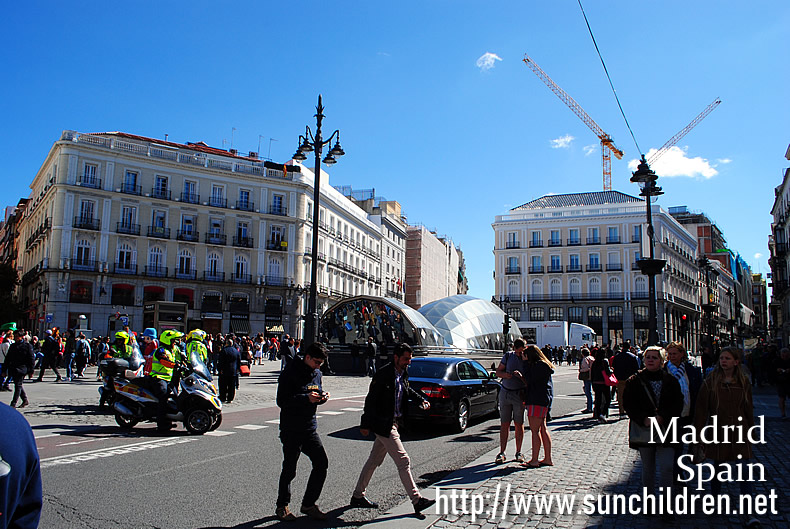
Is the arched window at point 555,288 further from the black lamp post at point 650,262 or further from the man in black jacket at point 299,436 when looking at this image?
the man in black jacket at point 299,436

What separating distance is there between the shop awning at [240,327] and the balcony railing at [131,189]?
13.1 m

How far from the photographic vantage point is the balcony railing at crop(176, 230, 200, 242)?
163ft

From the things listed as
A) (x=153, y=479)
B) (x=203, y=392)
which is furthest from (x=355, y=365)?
(x=153, y=479)

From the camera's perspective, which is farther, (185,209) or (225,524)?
(185,209)

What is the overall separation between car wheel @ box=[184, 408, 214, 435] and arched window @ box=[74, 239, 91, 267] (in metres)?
40.9

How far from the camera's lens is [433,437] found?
1040 centimetres

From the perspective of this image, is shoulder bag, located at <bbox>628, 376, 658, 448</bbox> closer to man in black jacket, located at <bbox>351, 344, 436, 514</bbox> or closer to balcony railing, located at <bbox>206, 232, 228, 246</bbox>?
man in black jacket, located at <bbox>351, 344, 436, 514</bbox>

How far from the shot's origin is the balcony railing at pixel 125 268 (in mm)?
46688

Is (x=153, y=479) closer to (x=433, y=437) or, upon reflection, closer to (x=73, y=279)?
(x=433, y=437)

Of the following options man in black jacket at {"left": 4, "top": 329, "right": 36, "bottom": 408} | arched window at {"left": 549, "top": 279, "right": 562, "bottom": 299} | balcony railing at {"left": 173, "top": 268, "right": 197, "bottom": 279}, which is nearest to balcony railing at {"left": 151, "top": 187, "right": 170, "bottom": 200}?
balcony railing at {"left": 173, "top": 268, "right": 197, "bottom": 279}

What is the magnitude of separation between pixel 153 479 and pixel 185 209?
46895mm

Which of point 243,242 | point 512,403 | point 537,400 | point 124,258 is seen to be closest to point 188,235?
point 243,242

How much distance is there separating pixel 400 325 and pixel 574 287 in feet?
159

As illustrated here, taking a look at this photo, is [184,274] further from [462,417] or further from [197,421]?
[462,417]
